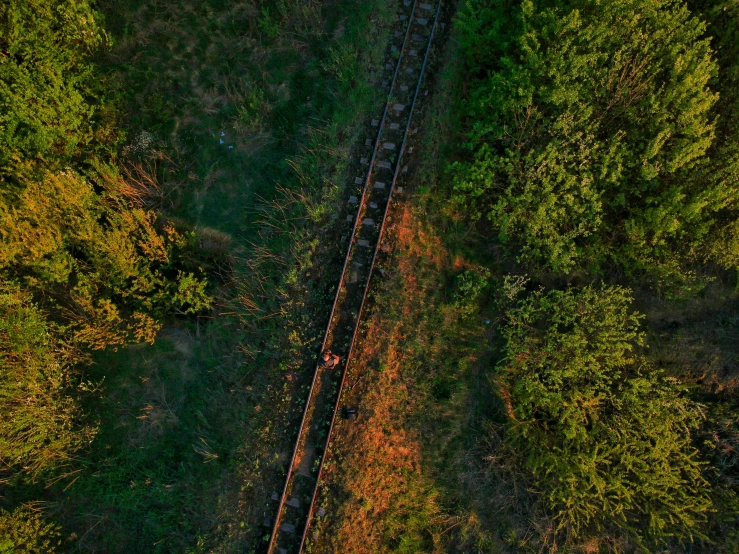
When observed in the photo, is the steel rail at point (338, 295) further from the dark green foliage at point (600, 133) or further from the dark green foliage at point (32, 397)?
the dark green foliage at point (32, 397)

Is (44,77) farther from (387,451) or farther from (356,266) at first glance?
(387,451)

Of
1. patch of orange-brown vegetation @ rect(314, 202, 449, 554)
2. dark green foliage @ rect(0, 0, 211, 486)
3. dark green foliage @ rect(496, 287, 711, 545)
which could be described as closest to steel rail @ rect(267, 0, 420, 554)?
patch of orange-brown vegetation @ rect(314, 202, 449, 554)

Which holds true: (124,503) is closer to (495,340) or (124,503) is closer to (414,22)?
(495,340)

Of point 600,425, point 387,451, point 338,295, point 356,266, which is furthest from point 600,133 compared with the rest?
point 387,451

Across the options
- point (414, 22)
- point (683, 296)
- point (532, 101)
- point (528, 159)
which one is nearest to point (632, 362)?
point (683, 296)

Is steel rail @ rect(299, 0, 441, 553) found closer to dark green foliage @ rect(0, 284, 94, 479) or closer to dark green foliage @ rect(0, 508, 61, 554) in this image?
dark green foliage @ rect(0, 284, 94, 479)

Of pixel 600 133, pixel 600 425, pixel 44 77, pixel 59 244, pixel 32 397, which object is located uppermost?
pixel 600 133
